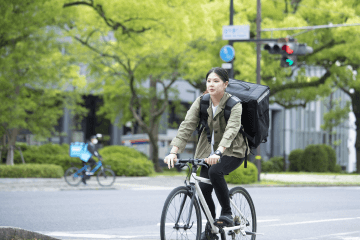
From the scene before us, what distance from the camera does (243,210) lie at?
5559 millimetres

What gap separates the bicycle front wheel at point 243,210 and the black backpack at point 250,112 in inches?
25.4

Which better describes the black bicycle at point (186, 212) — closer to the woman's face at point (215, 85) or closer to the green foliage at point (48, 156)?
the woman's face at point (215, 85)

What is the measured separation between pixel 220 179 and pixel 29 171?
16.8 metres

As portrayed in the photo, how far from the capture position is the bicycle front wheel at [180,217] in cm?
444

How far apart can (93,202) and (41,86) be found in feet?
41.8

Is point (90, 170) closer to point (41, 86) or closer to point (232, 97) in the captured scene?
point (41, 86)

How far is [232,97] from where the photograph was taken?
16.0ft

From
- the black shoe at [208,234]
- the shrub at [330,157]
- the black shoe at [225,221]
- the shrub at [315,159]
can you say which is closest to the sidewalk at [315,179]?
the shrub at [315,159]

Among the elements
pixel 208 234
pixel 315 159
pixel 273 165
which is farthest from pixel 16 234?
pixel 273 165

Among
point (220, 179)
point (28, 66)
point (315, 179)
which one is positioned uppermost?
point (28, 66)

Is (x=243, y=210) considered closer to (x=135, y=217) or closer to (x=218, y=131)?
(x=218, y=131)

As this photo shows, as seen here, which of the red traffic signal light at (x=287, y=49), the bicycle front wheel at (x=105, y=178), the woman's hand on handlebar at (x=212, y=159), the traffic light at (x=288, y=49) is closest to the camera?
the woman's hand on handlebar at (x=212, y=159)

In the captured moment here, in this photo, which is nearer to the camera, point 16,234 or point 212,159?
point 212,159

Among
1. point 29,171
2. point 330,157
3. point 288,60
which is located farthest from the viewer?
point 330,157
